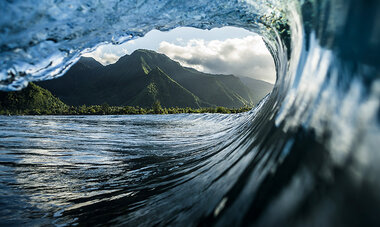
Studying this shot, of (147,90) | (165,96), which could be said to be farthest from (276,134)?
(147,90)

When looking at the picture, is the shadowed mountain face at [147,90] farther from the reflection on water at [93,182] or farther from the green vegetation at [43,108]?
the reflection on water at [93,182]

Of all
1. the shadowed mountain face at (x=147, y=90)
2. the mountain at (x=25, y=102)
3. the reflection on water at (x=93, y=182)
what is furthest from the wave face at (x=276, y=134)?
the shadowed mountain face at (x=147, y=90)

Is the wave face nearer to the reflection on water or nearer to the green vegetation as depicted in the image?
the reflection on water

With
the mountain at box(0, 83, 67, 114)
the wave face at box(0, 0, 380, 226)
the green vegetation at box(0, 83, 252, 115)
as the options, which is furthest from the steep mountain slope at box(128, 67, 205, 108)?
the wave face at box(0, 0, 380, 226)

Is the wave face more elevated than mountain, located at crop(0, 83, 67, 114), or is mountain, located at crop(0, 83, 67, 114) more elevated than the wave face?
the wave face

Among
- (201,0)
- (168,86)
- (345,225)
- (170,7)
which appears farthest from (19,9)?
(168,86)

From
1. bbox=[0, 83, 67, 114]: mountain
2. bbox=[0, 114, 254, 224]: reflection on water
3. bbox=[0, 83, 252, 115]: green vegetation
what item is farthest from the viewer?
bbox=[0, 83, 67, 114]: mountain

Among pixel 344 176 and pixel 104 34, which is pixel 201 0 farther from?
pixel 344 176

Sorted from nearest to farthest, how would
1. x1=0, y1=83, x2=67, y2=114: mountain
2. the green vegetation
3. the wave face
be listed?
the wave face, the green vegetation, x1=0, y1=83, x2=67, y2=114: mountain

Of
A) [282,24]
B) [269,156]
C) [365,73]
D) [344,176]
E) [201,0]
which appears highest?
[201,0]
